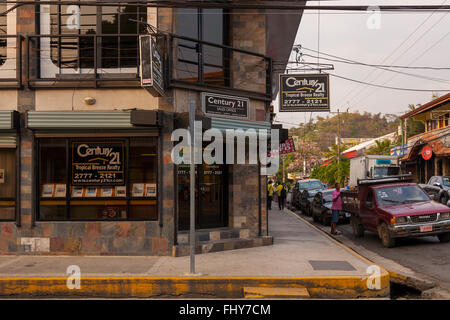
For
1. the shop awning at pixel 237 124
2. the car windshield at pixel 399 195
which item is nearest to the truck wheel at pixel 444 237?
the car windshield at pixel 399 195

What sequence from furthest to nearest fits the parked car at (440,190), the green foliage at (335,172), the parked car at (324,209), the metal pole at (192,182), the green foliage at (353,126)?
the green foliage at (353,126), the green foliage at (335,172), the parked car at (440,190), the parked car at (324,209), the metal pole at (192,182)

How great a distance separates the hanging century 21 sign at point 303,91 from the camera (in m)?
14.6

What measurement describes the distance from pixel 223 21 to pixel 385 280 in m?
8.39

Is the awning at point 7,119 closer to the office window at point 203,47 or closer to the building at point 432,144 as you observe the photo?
the office window at point 203,47

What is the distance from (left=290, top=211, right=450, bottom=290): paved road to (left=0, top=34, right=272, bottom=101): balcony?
19.7ft

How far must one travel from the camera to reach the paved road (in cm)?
918

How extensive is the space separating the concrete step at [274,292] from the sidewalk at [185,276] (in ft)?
0.50

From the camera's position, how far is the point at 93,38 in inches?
440

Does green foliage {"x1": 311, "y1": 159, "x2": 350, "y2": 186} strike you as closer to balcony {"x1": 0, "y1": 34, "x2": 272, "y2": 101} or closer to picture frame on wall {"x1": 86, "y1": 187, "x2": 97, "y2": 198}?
balcony {"x1": 0, "y1": 34, "x2": 272, "y2": 101}

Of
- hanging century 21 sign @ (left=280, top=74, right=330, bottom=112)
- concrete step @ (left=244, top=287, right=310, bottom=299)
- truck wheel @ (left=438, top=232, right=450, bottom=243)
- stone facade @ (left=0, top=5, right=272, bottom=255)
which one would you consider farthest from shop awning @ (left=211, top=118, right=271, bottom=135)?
truck wheel @ (left=438, top=232, right=450, bottom=243)

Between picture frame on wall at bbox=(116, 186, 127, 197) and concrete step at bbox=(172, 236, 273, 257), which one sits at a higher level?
picture frame on wall at bbox=(116, 186, 127, 197)

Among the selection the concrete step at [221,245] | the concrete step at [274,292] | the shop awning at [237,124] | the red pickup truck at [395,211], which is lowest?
the concrete step at [274,292]
